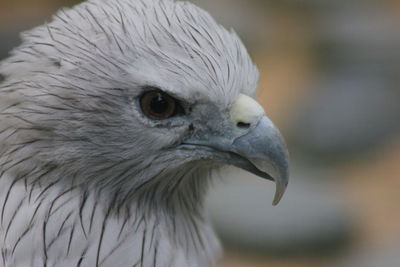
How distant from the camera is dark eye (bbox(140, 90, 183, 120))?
2570mm

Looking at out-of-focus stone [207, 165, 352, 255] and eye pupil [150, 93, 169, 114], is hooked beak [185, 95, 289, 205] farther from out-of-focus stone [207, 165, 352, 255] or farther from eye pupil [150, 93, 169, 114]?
out-of-focus stone [207, 165, 352, 255]

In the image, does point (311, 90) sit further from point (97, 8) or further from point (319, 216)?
point (97, 8)

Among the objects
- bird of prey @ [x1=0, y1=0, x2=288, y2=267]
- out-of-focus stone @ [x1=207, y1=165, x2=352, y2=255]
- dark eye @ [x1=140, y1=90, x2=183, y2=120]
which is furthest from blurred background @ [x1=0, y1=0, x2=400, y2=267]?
dark eye @ [x1=140, y1=90, x2=183, y2=120]

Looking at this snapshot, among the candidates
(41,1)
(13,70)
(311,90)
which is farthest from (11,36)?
(13,70)

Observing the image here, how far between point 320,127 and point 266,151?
417 cm

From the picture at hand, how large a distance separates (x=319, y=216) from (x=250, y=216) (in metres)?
0.45

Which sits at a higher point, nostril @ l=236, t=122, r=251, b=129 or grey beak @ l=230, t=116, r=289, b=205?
nostril @ l=236, t=122, r=251, b=129

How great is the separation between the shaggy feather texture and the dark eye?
23mm

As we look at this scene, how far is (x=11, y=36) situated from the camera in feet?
22.2

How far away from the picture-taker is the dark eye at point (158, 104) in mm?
2570

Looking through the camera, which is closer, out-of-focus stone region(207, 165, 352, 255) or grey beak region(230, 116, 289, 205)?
grey beak region(230, 116, 289, 205)

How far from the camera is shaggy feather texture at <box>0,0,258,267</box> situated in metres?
2.59

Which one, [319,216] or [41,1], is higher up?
[41,1]

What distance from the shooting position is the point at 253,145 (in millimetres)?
2633
